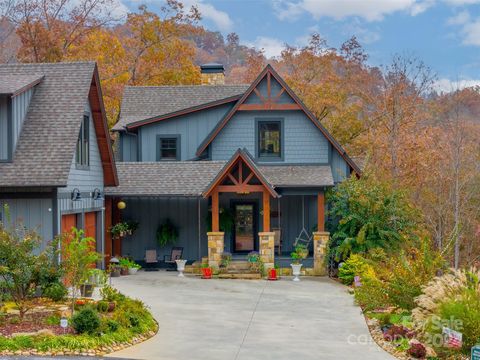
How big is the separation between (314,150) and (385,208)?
4.56m

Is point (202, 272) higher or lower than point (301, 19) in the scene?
lower

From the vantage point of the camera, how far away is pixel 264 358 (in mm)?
11062

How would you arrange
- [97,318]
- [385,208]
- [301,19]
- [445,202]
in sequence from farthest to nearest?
[301,19]
[445,202]
[385,208]
[97,318]

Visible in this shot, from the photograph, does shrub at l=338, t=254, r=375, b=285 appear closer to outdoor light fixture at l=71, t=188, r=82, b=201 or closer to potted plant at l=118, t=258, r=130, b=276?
potted plant at l=118, t=258, r=130, b=276

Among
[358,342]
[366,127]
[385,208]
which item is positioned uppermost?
[366,127]

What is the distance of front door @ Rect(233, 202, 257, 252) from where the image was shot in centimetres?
2494

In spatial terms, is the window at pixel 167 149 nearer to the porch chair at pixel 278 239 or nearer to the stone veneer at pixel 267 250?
the porch chair at pixel 278 239

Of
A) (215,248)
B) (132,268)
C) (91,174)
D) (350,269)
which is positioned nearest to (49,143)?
(91,174)

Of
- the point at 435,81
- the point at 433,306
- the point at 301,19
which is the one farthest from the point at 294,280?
the point at 301,19

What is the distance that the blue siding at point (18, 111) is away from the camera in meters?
16.7

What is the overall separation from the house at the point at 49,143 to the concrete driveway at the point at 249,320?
3.21 m

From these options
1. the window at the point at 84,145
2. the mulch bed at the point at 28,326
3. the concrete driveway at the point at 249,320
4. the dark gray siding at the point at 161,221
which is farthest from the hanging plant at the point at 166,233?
the mulch bed at the point at 28,326

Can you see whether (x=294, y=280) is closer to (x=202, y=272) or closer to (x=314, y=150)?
(x=202, y=272)

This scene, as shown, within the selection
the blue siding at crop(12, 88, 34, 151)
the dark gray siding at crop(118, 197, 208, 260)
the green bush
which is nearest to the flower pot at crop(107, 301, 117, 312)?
the green bush
